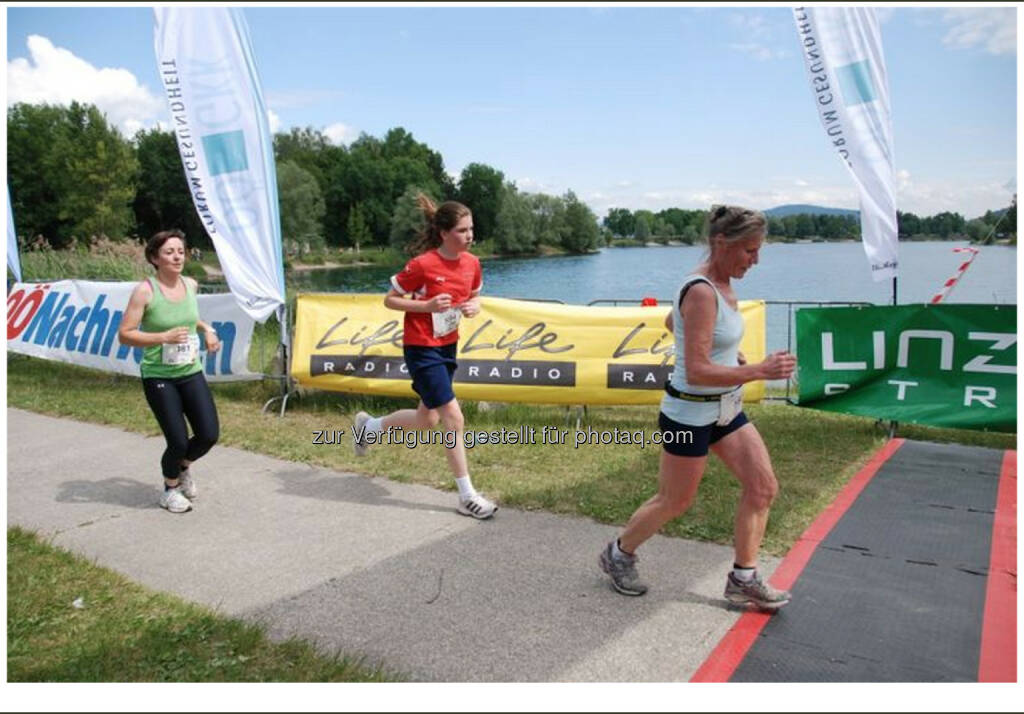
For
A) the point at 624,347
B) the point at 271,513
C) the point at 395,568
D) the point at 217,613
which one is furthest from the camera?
the point at 624,347

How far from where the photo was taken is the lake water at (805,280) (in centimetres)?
822

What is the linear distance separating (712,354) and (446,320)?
2219 mm

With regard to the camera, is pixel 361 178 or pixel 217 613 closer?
pixel 217 613

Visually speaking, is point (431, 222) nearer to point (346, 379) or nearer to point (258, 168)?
point (346, 379)

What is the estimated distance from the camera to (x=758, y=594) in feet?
11.8

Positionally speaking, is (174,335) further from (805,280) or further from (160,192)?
(160,192)

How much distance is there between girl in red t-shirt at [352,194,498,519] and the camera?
16.6 feet

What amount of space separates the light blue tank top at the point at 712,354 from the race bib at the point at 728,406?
0.8 inches

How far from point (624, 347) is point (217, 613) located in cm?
489

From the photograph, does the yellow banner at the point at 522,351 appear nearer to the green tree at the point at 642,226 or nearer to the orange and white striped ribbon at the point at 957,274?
the orange and white striped ribbon at the point at 957,274

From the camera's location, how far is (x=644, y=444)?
6.76 metres

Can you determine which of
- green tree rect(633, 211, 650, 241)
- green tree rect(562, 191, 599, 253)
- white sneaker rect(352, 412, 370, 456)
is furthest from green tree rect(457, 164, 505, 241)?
white sneaker rect(352, 412, 370, 456)

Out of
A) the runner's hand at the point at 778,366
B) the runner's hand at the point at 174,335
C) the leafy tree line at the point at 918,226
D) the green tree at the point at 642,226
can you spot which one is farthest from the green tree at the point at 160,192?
the runner's hand at the point at 778,366

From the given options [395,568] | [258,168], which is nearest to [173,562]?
[395,568]
